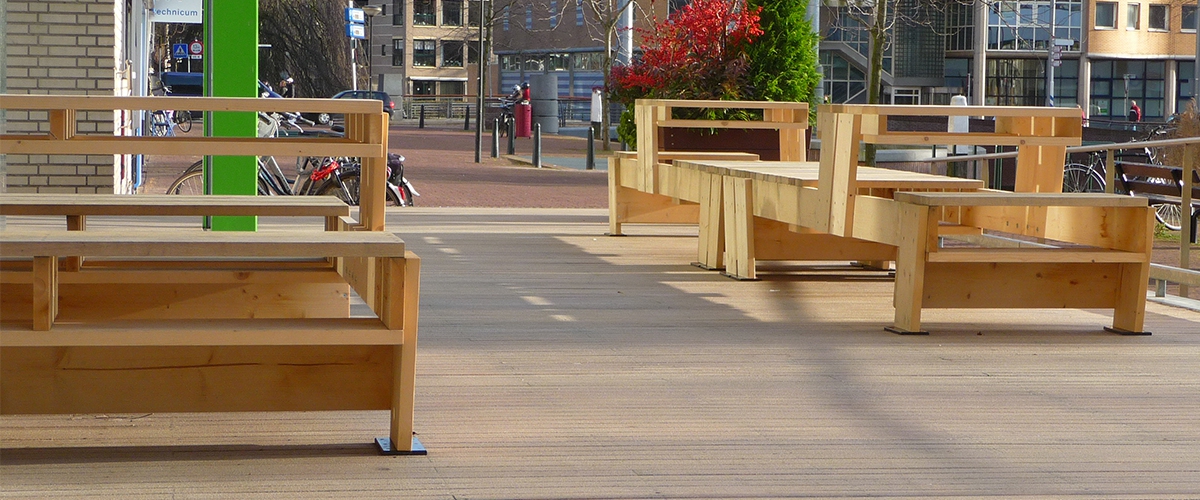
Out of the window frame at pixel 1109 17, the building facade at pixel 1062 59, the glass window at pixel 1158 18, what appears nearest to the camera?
the building facade at pixel 1062 59

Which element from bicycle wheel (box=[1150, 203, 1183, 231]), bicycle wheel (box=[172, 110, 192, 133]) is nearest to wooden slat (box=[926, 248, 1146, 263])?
bicycle wheel (box=[1150, 203, 1183, 231])

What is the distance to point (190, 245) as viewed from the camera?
118 inches

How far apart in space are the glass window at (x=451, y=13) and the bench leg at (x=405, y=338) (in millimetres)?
64724

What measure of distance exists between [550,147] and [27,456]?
28853 mm

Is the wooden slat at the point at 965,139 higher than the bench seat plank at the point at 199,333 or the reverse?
higher

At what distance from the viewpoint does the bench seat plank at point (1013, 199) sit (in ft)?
17.1

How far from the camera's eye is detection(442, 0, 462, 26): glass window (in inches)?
2635

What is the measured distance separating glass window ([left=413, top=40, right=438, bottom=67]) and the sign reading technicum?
152ft

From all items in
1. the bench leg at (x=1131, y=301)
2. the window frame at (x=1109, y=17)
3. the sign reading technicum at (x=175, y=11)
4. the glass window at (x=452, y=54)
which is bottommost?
the bench leg at (x=1131, y=301)

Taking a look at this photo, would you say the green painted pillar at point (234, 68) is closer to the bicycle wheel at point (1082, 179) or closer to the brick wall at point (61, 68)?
the brick wall at point (61, 68)

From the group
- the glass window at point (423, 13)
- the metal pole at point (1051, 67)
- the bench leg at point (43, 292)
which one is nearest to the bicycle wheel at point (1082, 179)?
the bench leg at point (43, 292)

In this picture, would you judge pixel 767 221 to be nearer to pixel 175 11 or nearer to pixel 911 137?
pixel 911 137

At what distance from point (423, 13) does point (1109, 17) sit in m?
31.0

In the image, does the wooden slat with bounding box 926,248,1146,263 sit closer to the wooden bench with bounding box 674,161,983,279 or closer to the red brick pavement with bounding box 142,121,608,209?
the wooden bench with bounding box 674,161,983,279
